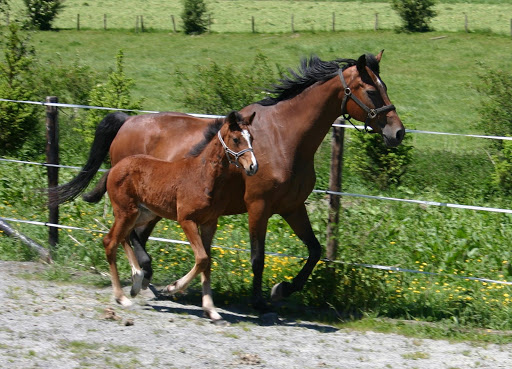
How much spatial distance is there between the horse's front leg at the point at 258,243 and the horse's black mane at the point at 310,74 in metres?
1.05

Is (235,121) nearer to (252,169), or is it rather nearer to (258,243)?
(252,169)

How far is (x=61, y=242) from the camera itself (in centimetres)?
816

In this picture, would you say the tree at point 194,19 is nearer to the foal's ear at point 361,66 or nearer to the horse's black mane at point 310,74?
the horse's black mane at point 310,74

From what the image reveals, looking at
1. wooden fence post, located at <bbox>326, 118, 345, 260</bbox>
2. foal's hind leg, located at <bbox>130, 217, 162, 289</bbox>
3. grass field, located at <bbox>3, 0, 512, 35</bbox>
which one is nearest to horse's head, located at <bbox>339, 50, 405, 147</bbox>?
wooden fence post, located at <bbox>326, 118, 345, 260</bbox>

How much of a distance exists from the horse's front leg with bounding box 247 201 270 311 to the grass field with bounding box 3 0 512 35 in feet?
104

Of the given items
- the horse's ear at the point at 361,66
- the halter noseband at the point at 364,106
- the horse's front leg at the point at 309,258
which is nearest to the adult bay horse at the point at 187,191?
the horse's front leg at the point at 309,258

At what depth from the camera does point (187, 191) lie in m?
6.38

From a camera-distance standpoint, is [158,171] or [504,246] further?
[504,246]

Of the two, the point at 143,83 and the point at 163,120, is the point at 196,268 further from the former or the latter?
the point at 143,83

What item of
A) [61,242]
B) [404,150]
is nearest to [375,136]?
[404,150]

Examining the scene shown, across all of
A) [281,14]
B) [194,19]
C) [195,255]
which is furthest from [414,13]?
[195,255]

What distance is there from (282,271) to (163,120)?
188 cm

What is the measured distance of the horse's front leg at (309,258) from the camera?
6.67 meters

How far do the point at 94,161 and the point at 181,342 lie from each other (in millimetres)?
2658
